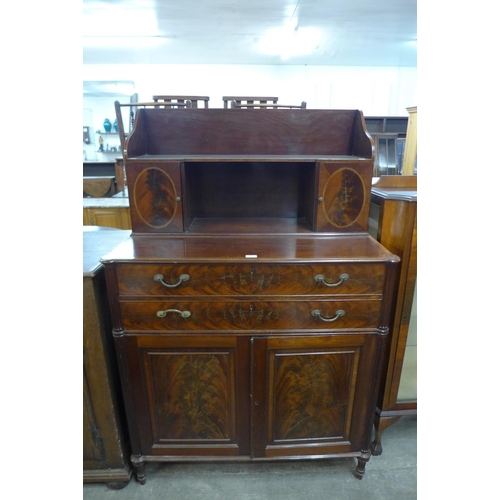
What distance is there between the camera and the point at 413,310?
1.28m

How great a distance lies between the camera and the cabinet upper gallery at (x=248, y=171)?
1198mm

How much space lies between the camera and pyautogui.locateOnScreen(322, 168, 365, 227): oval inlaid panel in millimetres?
A: 1200

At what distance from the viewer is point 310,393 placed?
118 centimetres

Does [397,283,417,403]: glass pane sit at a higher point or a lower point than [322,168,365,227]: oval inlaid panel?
lower

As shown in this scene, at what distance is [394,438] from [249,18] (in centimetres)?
398

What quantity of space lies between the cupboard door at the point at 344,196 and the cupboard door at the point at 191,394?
1.85 feet

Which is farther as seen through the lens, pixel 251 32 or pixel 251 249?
pixel 251 32

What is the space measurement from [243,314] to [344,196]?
0.57 m

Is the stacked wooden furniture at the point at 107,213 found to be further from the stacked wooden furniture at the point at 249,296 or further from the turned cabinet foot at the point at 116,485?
the turned cabinet foot at the point at 116,485

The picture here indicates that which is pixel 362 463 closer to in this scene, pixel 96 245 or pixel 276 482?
pixel 276 482

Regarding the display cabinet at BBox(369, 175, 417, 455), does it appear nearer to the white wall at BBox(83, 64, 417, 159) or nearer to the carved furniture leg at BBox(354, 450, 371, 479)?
the carved furniture leg at BBox(354, 450, 371, 479)

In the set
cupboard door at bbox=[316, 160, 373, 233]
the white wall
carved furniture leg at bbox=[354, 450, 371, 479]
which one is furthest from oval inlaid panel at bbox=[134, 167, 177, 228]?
the white wall

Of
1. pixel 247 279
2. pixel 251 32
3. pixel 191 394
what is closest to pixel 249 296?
pixel 247 279
